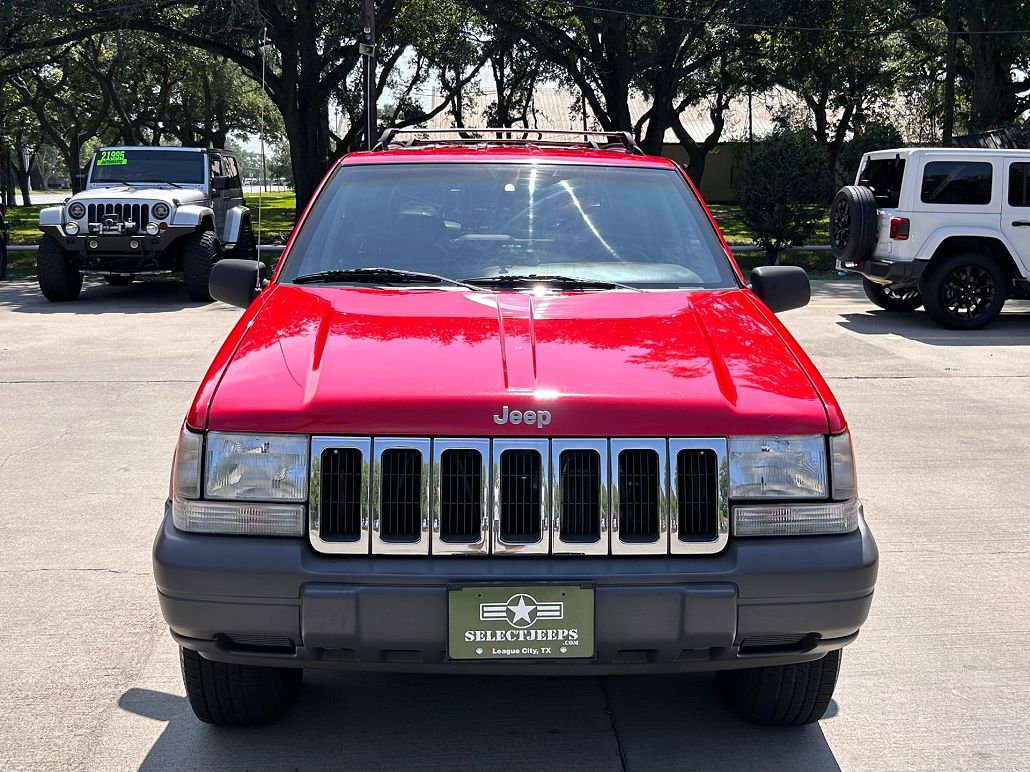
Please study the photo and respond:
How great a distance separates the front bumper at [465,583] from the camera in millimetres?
2854

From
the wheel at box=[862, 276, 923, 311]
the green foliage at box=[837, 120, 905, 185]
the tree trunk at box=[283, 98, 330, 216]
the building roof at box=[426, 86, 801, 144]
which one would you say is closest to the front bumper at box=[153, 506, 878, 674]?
the wheel at box=[862, 276, 923, 311]

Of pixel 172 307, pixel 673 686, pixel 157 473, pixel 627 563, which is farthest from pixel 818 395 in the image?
pixel 172 307

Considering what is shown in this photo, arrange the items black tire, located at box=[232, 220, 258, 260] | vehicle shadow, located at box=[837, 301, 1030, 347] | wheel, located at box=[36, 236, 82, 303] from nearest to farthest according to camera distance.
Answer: vehicle shadow, located at box=[837, 301, 1030, 347] → wheel, located at box=[36, 236, 82, 303] → black tire, located at box=[232, 220, 258, 260]

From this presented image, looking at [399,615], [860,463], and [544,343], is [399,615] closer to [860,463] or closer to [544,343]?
[544,343]

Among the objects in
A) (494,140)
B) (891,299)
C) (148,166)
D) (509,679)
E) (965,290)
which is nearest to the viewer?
(509,679)

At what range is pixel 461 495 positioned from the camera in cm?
294

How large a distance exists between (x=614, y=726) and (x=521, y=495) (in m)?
1.00

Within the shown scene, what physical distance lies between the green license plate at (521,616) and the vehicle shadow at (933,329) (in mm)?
9772

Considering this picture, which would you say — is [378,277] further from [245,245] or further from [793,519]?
[245,245]

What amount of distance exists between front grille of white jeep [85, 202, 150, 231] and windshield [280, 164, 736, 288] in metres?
10.9

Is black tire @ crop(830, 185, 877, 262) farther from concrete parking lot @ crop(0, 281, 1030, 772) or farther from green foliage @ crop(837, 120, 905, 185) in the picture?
green foliage @ crop(837, 120, 905, 185)

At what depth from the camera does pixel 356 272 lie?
4086 millimetres

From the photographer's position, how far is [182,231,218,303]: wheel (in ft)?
49.1

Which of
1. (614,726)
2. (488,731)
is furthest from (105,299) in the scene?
(614,726)
